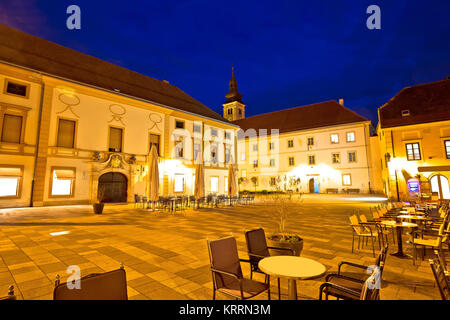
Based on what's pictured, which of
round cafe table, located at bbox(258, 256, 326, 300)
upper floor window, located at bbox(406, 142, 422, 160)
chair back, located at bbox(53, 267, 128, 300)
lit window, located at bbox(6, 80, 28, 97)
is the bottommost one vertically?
round cafe table, located at bbox(258, 256, 326, 300)

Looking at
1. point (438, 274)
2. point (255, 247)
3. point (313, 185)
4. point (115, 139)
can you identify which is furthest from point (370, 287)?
point (313, 185)

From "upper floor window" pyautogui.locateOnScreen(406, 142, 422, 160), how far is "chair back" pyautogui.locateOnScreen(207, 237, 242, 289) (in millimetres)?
24178

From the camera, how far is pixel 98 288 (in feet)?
6.34

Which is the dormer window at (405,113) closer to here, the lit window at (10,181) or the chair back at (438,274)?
the chair back at (438,274)

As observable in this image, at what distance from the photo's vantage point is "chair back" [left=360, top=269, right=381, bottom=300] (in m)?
1.97

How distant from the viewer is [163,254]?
5.19m

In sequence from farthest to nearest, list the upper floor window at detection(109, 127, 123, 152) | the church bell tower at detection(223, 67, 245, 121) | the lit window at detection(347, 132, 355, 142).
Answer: the church bell tower at detection(223, 67, 245, 121) → the lit window at detection(347, 132, 355, 142) → the upper floor window at detection(109, 127, 123, 152)

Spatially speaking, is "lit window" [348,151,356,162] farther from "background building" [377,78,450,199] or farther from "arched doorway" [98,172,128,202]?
"arched doorway" [98,172,128,202]

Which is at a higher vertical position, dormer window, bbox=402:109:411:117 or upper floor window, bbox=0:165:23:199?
dormer window, bbox=402:109:411:117

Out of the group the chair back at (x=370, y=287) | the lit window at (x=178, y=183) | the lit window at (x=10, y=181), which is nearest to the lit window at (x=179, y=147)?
the lit window at (x=178, y=183)

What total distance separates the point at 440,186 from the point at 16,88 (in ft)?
106

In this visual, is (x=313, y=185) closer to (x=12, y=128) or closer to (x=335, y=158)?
A: (x=335, y=158)

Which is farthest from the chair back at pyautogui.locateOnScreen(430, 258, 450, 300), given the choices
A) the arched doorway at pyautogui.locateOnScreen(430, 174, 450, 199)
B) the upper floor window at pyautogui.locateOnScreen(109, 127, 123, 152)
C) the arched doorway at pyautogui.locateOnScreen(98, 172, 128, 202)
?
the arched doorway at pyautogui.locateOnScreen(430, 174, 450, 199)
